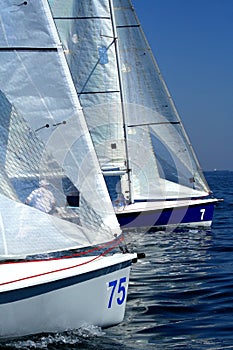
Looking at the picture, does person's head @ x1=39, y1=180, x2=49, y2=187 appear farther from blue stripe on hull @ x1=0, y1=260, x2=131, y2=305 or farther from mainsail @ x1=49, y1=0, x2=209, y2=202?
mainsail @ x1=49, y1=0, x2=209, y2=202

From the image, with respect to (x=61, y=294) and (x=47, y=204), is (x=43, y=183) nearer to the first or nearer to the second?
(x=47, y=204)

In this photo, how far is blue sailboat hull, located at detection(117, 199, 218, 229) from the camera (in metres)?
18.2

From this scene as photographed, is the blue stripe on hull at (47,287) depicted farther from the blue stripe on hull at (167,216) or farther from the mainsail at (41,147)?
the blue stripe on hull at (167,216)

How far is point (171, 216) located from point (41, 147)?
426 inches

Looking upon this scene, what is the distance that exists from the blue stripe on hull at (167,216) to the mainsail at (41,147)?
9.67 m

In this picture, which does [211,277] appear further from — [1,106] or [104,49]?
[104,49]

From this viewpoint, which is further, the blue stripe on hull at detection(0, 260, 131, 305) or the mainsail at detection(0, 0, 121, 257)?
the mainsail at detection(0, 0, 121, 257)

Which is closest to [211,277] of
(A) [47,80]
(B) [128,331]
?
(B) [128,331]

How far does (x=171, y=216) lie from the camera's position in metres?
18.8

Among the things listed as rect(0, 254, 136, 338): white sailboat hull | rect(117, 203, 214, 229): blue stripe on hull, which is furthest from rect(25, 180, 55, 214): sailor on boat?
rect(117, 203, 214, 229): blue stripe on hull

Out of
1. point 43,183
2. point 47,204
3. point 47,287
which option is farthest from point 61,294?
point 43,183

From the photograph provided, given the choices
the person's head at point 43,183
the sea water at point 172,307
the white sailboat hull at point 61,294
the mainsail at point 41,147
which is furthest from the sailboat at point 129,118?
the white sailboat hull at point 61,294

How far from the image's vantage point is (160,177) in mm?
20891

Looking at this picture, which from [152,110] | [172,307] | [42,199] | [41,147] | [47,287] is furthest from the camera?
[152,110]
